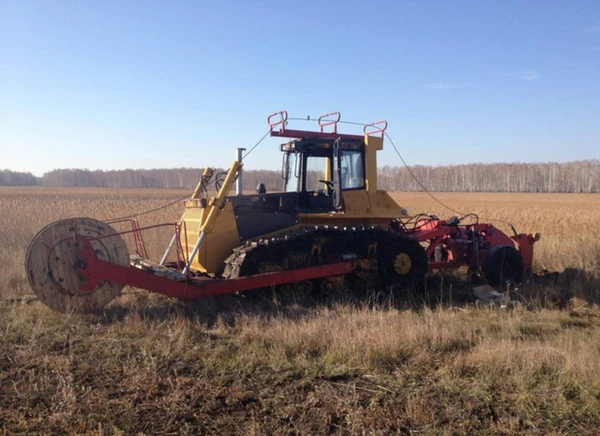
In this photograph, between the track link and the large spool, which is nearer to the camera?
the large spool

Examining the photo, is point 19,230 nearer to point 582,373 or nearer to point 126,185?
→ point 582,373

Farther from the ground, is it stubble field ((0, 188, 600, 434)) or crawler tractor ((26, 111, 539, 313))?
crawler tractor ((26, 111, 539, 313))

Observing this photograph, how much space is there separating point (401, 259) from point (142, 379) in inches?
206

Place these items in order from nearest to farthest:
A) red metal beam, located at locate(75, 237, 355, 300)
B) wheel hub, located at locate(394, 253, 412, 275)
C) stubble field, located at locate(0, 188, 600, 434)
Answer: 1. stubble field, located at locate(0, 188, 600, 434)
2. red metal beam, located at locate(75, 237, 355, 300)
3. wheel hub, located at locate(394, 253, 412, 275)

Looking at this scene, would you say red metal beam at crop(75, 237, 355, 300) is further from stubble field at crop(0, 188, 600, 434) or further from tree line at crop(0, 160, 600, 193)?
tree line at crop(0, 160, 600, 193)

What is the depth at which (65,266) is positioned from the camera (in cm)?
712

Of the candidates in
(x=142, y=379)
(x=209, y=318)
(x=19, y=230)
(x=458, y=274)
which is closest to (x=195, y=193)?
(x=209, y=318)

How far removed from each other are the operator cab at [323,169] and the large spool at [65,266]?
3.06 metres

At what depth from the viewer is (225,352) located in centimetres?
568

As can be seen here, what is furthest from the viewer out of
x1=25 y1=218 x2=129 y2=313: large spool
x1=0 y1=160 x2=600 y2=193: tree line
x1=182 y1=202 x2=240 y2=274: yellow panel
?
x1=0 y1=160 x2=600 y2=193: tree line


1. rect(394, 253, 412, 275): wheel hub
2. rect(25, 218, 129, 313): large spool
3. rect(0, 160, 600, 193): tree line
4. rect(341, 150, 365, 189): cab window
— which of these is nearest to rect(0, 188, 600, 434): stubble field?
rect(25, 218, 129, 313): large spool

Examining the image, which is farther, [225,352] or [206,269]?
[206,269]

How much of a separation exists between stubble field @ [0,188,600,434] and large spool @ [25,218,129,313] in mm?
247

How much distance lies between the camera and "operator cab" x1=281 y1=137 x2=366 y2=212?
29.2 ft
